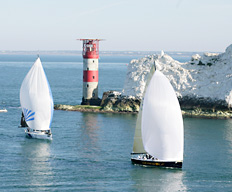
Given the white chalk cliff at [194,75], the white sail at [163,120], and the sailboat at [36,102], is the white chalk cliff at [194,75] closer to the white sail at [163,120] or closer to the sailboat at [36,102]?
the sailboat at [36,102]

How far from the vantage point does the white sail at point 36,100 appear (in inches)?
2307

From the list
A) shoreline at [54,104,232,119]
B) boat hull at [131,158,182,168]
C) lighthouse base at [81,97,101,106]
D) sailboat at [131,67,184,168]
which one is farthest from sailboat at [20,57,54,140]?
lighthouse base at [81,97,101,106]

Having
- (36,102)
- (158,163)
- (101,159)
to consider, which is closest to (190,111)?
(36,102)

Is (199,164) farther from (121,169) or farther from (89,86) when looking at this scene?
(89,86)

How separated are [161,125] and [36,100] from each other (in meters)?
19.4

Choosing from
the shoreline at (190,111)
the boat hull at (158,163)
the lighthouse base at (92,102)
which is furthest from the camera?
the lighthouse base at (92,102)

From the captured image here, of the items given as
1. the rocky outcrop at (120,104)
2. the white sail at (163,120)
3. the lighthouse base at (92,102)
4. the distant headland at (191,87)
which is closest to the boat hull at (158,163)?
the white sail at (163,120)

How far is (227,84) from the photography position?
75.9m

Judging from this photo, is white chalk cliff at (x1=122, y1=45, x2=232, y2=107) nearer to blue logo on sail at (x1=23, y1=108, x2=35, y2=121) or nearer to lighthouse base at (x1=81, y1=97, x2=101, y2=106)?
lighthouse base at (x1=81, y1=97, x2=101, y2=106)

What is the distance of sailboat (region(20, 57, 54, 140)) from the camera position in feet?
192

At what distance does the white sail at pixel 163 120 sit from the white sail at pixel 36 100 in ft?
56.8

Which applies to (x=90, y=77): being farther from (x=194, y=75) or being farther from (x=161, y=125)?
(x=161, y=125)

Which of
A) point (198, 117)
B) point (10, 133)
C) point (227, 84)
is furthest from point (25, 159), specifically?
point (227, 84)

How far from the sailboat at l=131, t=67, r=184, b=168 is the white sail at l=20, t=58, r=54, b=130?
17.0 m
